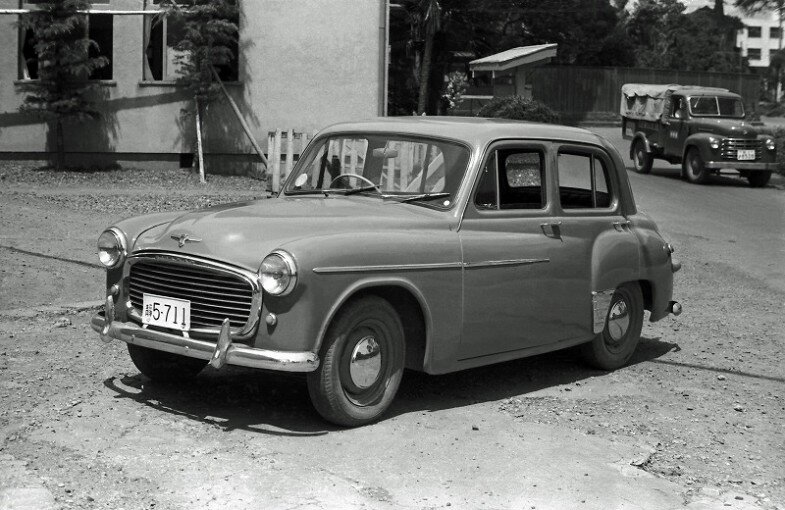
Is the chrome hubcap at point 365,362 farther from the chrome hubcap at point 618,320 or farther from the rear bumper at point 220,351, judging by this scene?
the chrome hubcap at point 618,320

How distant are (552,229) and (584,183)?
0.80 meters

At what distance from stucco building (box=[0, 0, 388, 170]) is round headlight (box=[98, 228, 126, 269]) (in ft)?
→ 48.2

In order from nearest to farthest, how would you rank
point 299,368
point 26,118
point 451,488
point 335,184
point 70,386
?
point 451,488 → point 299,368 → point 70,386 → point 335,184 → point 26,118

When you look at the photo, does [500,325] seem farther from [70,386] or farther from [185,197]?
[185,197]

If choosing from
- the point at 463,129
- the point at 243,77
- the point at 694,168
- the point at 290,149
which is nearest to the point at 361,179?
the point at 463,129

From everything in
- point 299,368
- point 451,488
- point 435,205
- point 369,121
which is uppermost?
point 369,121

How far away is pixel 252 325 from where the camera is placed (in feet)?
18.8

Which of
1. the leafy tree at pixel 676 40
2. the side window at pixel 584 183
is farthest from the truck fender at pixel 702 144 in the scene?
the leafy tree at pixel 676 40

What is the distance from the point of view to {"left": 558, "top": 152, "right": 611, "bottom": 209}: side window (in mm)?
7586

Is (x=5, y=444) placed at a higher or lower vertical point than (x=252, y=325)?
lower

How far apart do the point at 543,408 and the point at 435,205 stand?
1305 millimetres

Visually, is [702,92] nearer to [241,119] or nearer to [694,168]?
[694,168]

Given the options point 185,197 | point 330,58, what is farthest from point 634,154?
point 185,197

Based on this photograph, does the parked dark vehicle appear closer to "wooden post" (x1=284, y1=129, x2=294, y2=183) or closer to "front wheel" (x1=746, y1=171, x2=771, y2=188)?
"front wheel" (x1=746, y1=171, x2=771, y2=188)
